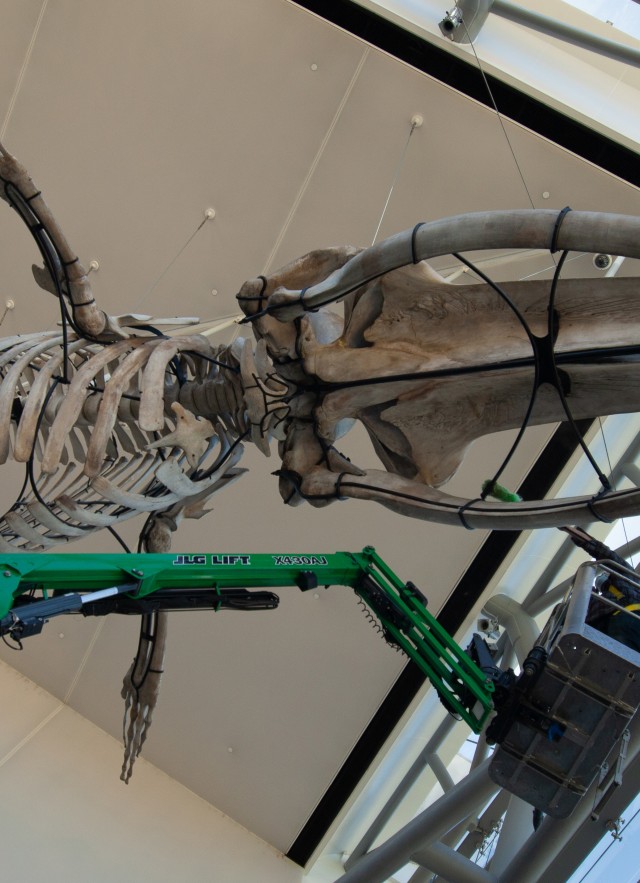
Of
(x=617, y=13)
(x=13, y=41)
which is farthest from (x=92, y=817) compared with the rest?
(x=617, y=13)

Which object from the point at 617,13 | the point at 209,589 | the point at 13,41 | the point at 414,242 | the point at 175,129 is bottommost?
the point at 209,589

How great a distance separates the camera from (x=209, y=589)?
15.0 ft

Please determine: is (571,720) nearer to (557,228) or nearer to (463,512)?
(463,512)

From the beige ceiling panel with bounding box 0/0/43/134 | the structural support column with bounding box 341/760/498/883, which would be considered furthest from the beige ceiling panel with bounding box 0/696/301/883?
the beige ceiling panel with bounding box 0/0/43/134

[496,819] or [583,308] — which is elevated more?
[583,308]

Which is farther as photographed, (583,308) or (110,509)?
(110,509)

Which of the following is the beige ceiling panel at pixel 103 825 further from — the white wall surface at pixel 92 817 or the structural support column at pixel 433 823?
the structural support column at pixel 433 823

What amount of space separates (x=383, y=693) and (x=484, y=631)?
1171mm

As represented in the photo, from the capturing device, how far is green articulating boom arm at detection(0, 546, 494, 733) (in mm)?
3953

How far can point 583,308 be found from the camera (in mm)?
3398

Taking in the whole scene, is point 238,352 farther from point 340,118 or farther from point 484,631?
point 484,631

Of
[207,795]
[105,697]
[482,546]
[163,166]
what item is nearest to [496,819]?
[482,546]

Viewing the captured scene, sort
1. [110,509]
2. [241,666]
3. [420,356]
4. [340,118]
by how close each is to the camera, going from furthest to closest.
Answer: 1. [241,666]
2. [340,118]
3. [110,509]
4. [420,356]

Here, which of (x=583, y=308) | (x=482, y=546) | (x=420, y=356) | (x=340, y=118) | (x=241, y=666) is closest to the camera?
(x=583, y=308)
